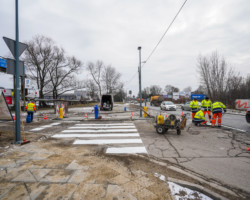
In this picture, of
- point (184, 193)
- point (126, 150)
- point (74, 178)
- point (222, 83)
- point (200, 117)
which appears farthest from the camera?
point (222, 83)

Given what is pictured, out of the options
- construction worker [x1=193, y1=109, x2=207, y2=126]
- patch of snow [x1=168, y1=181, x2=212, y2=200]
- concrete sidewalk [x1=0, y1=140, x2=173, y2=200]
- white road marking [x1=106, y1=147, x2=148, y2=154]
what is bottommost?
white road marking [x1=106, y1=147, x2=148, y2=154]

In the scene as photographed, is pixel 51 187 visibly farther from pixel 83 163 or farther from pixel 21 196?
pixel 83 163

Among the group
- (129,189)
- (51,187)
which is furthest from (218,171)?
(51,187)

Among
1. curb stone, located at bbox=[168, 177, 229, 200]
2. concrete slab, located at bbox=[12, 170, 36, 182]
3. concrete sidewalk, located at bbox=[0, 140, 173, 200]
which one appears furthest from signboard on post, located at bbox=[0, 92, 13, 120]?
curb stone, located at bbox=[168, 177, 229, 200]

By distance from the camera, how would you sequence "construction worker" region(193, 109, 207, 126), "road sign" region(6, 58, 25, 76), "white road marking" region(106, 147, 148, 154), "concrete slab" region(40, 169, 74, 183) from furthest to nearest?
1. "construction worker" region(193, 109, 207, 126)
2. "road sign" region(6, 58, 25, 76)
3. "white road marking" region(106, 147, 148, 154)
4. "concrete slab" region(40, 169, 74, 183)

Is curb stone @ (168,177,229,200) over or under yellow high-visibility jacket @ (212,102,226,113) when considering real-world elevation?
under

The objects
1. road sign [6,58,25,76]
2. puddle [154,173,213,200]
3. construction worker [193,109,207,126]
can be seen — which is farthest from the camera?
construction worker [193,109,207,126]

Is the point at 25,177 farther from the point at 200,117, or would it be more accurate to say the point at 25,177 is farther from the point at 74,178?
the point at 200,117

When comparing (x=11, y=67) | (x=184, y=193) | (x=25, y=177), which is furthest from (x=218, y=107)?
(x=11, y=67)

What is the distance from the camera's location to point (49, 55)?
32500 millimetres

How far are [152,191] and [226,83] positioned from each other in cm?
3211

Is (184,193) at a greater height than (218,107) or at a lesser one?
lesser

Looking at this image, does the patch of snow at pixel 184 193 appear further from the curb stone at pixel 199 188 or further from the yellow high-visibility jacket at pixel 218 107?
the yellow high-visibility jacket at pixel 218 107

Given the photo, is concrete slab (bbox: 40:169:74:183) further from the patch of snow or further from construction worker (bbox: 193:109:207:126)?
construction worker (bbox: 193:109:207:126)
